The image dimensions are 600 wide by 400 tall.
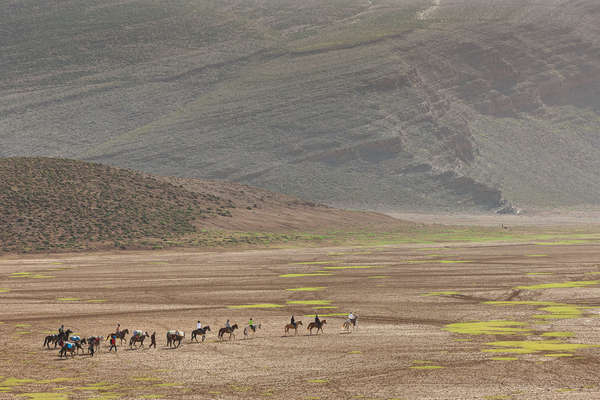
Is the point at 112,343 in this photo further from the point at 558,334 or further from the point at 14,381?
the point at 558,334

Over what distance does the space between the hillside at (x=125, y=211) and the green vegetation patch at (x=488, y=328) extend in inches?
2056

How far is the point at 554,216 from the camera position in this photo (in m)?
132

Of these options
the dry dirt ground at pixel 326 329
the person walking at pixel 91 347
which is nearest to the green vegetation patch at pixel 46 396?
the dry dirt ground at pixel 326 329

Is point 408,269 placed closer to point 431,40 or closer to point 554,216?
point 554,216

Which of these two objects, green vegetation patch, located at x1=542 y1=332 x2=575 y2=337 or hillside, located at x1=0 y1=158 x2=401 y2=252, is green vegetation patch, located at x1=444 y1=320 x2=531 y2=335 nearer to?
green vegetation patch, located at x1=542 y1=332 x2=575 y2=337

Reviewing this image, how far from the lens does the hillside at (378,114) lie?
146 m

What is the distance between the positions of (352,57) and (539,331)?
493 feet

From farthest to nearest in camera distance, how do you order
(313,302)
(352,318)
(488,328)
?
(313,302), (488,328), (352,318)

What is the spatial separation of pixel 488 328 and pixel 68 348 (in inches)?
568

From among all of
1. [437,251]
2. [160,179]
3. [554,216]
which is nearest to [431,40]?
[554,216]

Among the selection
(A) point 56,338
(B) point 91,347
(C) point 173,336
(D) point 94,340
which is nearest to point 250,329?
(C) point 173,336

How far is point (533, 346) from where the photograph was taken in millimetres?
25672

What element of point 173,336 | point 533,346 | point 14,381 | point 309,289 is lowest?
point 309,289

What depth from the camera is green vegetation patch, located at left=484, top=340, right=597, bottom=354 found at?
81.9 feet
